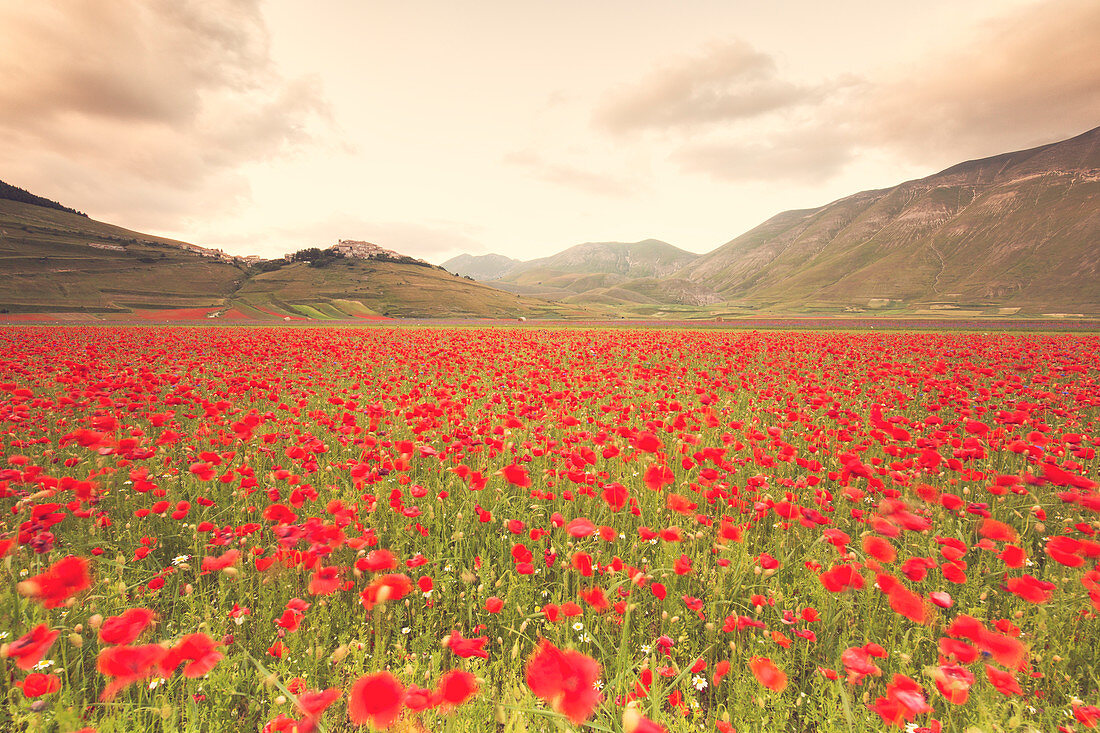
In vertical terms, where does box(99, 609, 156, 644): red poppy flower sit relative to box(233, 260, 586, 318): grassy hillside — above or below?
below

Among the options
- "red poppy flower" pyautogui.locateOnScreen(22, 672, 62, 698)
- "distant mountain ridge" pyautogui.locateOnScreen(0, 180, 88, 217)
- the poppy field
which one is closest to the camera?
"red poppy flower" pyautogui.locateOnScreen(22, 672, 62, 698)

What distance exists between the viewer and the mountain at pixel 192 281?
79.4m

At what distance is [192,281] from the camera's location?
108m

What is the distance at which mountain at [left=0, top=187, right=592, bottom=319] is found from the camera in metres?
79.4

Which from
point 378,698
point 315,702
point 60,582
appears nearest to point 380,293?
point 60,582

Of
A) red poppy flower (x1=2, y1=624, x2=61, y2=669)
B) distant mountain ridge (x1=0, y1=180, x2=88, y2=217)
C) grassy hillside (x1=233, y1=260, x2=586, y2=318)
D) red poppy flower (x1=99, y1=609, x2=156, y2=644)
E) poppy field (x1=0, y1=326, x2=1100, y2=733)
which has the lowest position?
poppy field (x1=0, y1=326, x2=1100, y2=733)

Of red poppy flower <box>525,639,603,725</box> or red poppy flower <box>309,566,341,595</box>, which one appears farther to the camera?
red poppy flower <box>309,566,341,595</box>

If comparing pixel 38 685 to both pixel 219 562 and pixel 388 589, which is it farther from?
pixel 388 589

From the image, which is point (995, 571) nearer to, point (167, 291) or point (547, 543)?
point (547, 543)

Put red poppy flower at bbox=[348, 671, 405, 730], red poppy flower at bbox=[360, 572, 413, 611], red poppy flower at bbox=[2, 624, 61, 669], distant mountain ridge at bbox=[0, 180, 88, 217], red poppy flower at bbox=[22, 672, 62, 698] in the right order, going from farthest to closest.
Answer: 1. distant mountain ridge at bbox=[0, 180, 88, 217]
2. red poppy flower at bbox=[360, 572, 413, 611]
3. red poppy flower at bbox=[22, 672, 62, 698]
4. red poppy flower at bbox=[2, 624, 61, 669]
5. red poppy flower at bbox=[348, 671, 405, 730]

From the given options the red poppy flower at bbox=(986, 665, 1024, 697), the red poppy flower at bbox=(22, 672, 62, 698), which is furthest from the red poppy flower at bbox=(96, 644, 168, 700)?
the red poppy flower at bbox=(986, 665, 1024, 697)

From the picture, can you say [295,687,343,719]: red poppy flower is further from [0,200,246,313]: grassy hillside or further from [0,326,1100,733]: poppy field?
[0,200,246,313]: grassy hillside

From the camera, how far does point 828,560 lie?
3.23m

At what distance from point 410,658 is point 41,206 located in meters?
234
